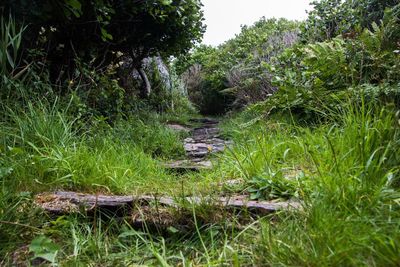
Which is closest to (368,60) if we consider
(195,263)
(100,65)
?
(195,263)

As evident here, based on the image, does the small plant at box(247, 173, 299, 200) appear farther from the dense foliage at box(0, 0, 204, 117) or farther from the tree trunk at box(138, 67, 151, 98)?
the tree trunk at box(138, 67, 151, 98)

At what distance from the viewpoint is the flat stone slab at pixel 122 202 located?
1854 mm

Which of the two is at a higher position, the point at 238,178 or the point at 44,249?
the point at 44,249

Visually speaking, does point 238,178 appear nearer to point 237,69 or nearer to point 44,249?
point 44,249

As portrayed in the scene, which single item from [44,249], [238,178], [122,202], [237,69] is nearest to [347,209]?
[238,178]

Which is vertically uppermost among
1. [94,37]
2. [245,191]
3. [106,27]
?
[106,27]

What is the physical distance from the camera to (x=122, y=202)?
2027 millimetres

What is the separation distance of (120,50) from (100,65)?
0.73m

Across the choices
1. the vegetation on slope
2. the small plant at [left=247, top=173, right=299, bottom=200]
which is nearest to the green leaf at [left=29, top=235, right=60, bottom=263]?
the vegetation on slope

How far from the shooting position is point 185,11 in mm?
5758

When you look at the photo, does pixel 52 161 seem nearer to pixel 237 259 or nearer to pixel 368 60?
pixel 237 259

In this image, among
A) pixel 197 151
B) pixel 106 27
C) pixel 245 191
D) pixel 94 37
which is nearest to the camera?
pixel 245 191

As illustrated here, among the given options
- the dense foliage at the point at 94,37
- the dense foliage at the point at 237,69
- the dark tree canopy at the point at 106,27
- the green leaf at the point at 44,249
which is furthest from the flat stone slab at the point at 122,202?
the dense foliage at the point at 237,69

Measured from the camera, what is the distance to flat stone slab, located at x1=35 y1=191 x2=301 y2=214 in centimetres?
185
